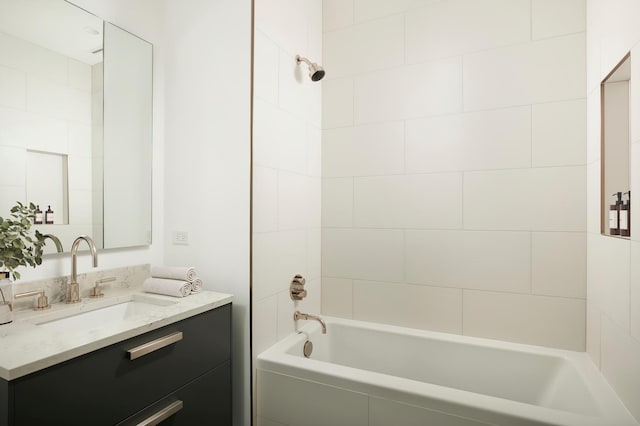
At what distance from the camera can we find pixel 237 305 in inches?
64.3

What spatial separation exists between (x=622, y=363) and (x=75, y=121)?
234cm

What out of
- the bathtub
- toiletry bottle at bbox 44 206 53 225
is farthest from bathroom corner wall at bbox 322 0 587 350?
toiletry bottle at bbox 44 206 53 225

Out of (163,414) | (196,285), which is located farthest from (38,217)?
(163,414)

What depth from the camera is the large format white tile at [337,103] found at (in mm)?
2174

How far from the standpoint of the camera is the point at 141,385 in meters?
1.12

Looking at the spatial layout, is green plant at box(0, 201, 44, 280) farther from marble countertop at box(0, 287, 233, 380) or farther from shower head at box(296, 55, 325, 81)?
shower head at box(296, 55, 325, 81)

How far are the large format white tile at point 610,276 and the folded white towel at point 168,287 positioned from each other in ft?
5.48

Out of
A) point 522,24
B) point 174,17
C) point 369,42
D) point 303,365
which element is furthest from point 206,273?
point 522,24

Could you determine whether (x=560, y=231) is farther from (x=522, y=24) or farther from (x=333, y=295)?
(x=333, y=295)

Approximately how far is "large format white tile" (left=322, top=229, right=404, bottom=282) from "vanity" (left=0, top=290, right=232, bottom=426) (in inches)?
33.8

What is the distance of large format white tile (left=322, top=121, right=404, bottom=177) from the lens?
6.68ft

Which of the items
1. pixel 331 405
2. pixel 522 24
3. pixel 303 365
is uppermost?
pixel 522 24

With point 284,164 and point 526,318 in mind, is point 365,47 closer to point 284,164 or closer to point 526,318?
point 284,164

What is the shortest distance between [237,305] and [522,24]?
2.02 m
